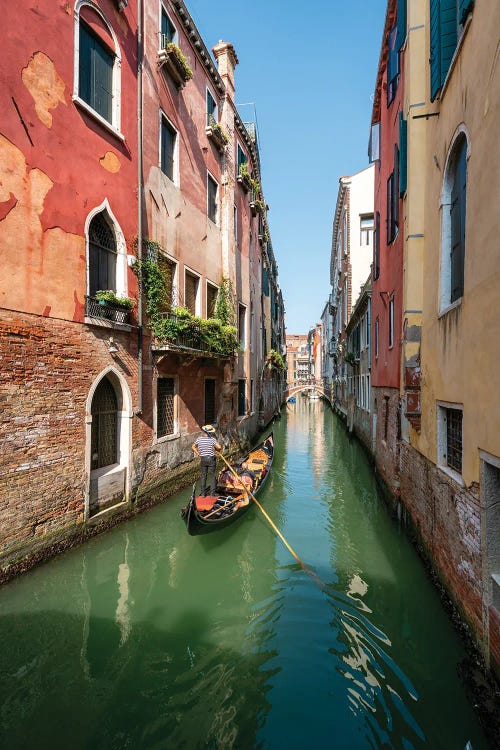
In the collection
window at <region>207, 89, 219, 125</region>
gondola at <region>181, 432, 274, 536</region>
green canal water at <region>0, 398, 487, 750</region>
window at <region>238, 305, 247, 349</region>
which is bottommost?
green canal water at <region>0, 398, 487, 750</region>

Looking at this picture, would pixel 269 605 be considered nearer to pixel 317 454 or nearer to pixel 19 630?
pixel 19 630

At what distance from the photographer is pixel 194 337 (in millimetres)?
8570

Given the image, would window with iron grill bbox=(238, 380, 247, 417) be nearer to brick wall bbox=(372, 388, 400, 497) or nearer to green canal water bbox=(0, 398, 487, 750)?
brick wall bbox=(372, 388, 400, 497)

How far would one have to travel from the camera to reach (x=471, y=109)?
3.77 metres

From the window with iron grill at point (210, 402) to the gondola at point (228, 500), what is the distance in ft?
5.19

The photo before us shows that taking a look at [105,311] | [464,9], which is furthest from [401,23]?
[105,311]

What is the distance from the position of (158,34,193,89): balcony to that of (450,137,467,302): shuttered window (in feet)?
20.5

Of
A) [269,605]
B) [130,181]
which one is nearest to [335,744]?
[269,605]

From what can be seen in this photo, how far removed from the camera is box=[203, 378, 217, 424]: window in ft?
33.9

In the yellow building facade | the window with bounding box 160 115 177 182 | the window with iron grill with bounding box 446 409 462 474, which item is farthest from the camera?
the window with bounding box 160 115 177 182

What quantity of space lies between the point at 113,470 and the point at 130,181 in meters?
4.78

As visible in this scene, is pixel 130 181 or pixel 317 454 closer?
pixel 130 181

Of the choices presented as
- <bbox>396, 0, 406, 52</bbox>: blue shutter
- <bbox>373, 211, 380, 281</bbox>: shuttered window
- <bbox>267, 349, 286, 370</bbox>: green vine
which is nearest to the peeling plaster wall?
<bbox>396, 0, 406, 52</bbox>: blue shutter

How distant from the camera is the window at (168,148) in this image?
8258mm
